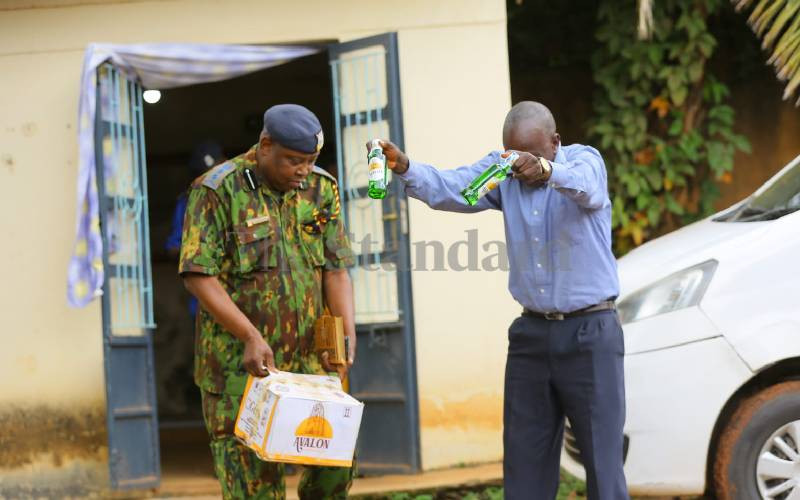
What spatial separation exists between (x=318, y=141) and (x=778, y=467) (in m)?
2.40

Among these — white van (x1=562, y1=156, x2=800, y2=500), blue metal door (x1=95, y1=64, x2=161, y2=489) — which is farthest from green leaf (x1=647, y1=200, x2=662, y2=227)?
blue metal door (x1=95, y1=64, x2=161, y2=489)

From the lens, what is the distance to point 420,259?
6.70m

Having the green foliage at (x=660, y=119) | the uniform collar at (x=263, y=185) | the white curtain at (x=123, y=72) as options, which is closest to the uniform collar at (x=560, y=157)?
the uniform collar at (x=263, y=185)

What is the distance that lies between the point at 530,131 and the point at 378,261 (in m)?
2.68

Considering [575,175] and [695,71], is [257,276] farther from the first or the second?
[695,71]

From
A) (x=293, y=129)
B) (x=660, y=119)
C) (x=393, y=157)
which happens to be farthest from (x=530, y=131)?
(x=660, y=119)

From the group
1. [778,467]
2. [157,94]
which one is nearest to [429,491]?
[778,467]

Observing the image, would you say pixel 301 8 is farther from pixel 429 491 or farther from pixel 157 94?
pixel 429 491

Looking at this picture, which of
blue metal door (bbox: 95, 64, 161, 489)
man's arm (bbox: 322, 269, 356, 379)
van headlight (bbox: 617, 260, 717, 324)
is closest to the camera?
man's arm (bbox: 322, 269, 356, 379)

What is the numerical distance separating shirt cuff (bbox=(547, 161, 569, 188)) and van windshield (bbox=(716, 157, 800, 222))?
1.77 m

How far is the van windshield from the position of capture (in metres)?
5.30

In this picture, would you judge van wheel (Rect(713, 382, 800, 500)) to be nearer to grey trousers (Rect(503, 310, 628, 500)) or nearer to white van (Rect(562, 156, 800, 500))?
white van (Rect(562, 156, 800, 500))

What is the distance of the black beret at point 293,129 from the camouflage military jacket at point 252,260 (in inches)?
9.3

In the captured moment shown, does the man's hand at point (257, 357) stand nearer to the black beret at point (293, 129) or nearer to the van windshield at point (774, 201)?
the black beret at point (293, 129)
